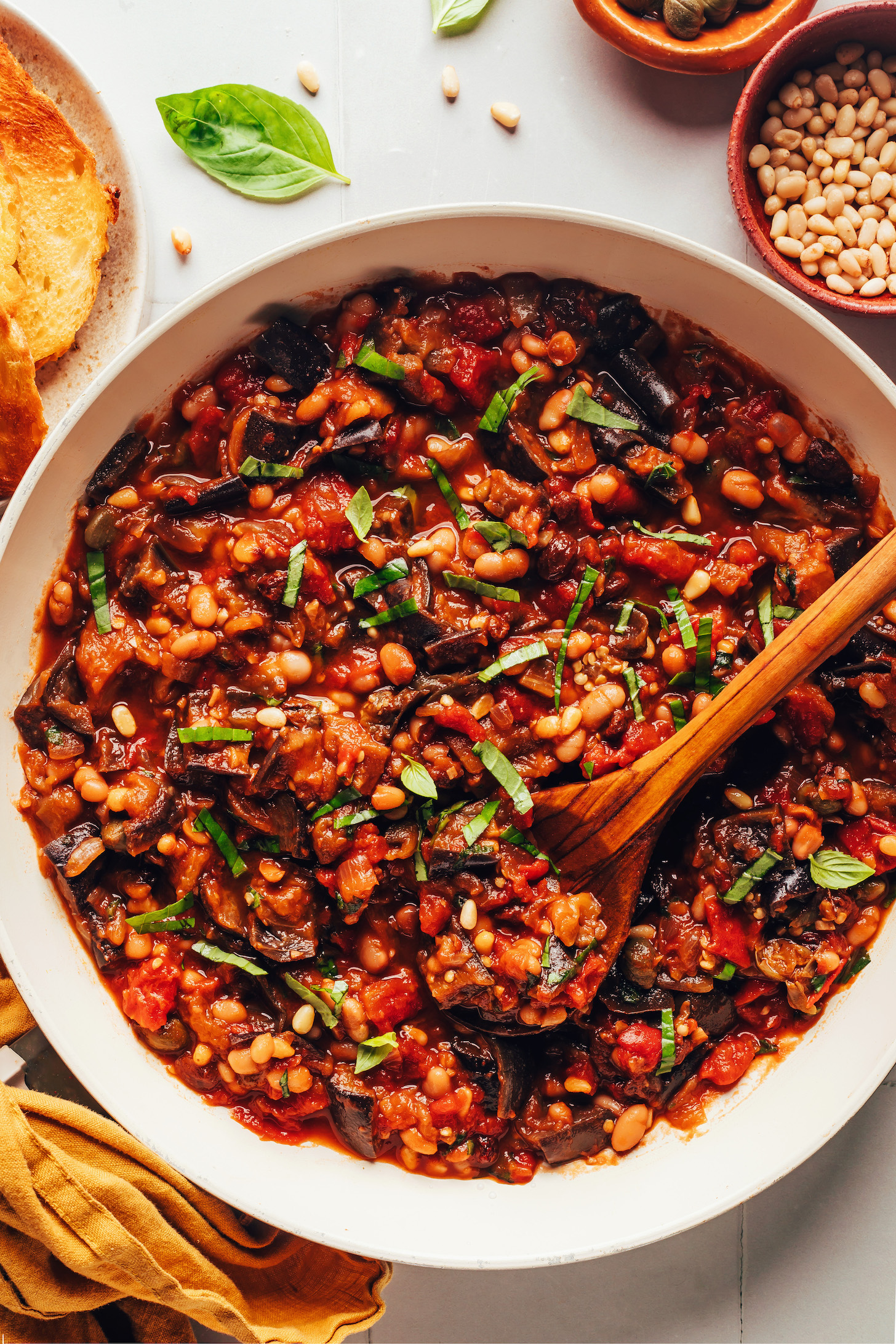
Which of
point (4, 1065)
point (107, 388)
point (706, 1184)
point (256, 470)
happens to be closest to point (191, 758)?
point (256, 470)

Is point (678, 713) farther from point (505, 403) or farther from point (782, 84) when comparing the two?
point (782, 84)

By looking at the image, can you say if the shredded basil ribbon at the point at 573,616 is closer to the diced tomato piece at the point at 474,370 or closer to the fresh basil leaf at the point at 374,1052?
the diced tomato piece at the point at 474,370

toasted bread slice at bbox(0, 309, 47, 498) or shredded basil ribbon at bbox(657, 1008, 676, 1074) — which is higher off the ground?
toasted bread slice at bbox(0, 309, 47, 498)

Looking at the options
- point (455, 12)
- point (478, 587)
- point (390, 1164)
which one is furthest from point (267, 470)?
point (390, 1164)

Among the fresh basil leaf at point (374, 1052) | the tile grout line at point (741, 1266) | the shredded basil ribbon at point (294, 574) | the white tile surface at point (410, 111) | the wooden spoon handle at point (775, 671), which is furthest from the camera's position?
the tile grout line at point (741, 1266)

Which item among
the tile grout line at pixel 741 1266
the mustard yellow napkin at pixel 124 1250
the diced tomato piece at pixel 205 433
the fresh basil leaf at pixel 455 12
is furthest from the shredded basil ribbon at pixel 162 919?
the fresh basil leaf at pixel 455 12

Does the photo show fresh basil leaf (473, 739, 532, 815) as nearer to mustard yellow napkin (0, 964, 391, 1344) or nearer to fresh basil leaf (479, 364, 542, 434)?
fresh basil leaf (479, 364, 542, 434)

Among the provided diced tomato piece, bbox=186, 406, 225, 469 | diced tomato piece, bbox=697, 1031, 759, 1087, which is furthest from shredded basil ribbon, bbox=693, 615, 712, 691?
diced tomato piece, bbox=186, 406, 225, 469

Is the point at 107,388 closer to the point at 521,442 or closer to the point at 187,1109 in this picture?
the point at 521,442
